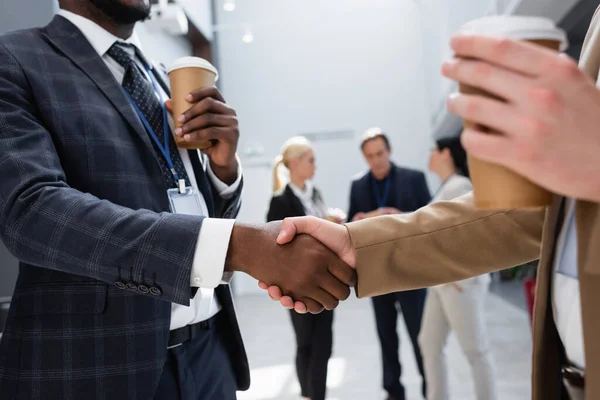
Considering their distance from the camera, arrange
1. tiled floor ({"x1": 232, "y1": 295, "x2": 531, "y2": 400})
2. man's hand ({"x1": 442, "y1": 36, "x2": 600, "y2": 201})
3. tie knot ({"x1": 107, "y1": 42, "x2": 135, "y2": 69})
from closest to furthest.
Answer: man's hand ({"x1": 442, "y1": 36, "x2": 600, "y2": 201})
tie knot ({"x1": 107, "y1": 42, "x2": 135, "y2": 69})
tiled floor ({"x1": 232, "y1": 295, "x2": 531, "y2": 400})

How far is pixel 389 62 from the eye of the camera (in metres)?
9.88

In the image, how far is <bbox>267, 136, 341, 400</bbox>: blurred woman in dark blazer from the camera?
3.37m

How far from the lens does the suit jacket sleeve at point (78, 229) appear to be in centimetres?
97

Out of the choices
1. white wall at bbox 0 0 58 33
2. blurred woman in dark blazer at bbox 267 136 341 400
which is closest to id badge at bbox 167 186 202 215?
white wall at bbox 0 0 58 33

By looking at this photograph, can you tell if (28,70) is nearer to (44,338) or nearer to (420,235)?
(44,338)

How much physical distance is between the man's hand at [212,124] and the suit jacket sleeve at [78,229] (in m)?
0.30

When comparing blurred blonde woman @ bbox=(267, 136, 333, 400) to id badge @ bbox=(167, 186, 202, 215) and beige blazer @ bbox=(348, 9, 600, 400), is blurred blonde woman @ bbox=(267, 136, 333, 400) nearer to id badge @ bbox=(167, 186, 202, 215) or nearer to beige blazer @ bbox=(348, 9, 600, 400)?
id badge @ bbox=(167, 186, 202, 215)

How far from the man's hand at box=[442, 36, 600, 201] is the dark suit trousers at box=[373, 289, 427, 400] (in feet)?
9.70

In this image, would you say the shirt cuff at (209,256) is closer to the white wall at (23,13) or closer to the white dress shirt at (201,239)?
the white dress shirt at (201,239)

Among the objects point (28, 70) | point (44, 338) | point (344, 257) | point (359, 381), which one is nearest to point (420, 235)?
point (344, 257)

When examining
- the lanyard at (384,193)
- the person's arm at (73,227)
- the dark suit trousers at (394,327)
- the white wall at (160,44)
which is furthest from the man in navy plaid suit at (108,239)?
the white wall at (160,44)

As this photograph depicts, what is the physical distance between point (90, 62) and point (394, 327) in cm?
289

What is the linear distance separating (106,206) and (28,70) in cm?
38

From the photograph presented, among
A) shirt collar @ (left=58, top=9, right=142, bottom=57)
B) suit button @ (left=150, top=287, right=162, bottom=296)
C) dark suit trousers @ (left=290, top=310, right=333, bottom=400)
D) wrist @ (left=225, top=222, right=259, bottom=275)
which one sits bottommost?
dark suit trousers @ (left=290, top=310, right=333, bottom=400)
